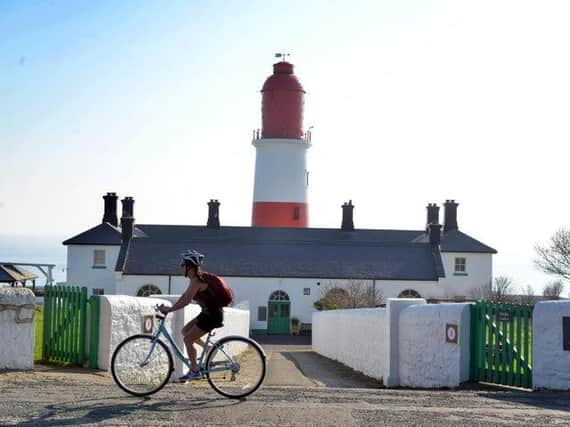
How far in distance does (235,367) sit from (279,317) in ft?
135

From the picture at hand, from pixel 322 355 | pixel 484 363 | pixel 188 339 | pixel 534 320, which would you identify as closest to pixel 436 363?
pixel 484 363

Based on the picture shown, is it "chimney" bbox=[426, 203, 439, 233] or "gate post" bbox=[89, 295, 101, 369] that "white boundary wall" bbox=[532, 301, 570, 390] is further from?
"chimney" bbox=[426, 203, 439, 233]

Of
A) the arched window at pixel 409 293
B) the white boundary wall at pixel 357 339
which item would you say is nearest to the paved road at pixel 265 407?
the white boundary wall at pixel 357 339

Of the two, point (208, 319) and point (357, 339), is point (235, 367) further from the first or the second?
point (357, 339)

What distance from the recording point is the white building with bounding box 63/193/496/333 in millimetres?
51625

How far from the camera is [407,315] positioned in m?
17.0

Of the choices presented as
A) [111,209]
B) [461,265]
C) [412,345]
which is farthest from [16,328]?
[111,209]

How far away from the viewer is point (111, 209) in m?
56.6

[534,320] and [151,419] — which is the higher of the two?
[534,320]

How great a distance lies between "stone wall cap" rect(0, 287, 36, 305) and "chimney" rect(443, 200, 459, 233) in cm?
4580

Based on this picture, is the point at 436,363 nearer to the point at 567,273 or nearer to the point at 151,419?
the point at 151,419

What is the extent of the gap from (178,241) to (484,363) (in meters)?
41.3

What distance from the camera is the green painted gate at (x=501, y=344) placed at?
13.8 meters

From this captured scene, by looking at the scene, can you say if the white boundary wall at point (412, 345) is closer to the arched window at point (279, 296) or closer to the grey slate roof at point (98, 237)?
the arched window at point (279, 296)
